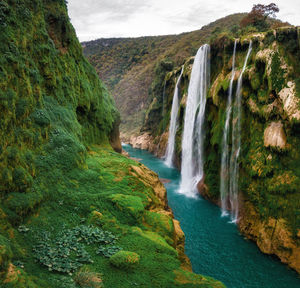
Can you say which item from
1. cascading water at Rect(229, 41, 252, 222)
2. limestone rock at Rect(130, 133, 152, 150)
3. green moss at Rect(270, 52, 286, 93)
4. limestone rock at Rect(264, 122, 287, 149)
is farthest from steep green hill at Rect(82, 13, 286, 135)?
limestone rock at Rect(264, 122, 287, 149)

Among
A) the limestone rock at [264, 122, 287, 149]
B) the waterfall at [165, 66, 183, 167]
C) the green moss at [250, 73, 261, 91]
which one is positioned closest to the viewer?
the limestone rock at [264, 122, 287, 149]

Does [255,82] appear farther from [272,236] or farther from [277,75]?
[272,236]

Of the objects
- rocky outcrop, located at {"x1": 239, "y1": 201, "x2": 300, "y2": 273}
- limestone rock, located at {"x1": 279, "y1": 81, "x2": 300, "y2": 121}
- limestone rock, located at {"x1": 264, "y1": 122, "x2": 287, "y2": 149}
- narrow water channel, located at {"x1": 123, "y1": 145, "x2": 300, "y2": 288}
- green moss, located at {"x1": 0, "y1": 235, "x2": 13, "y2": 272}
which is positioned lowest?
narrow water channel, located at {"x1": 123, "y1": 145, "x2": 300, "y2": 288}

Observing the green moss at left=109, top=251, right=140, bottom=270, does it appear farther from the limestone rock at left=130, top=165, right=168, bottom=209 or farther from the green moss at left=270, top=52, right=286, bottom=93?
the green moss at left=270, top=52, right=286, bottom=93

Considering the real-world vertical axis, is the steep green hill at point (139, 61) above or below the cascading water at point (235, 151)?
above

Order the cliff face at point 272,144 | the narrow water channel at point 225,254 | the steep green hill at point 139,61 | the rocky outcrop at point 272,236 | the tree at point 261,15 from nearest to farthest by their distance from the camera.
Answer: the narrow water channel at point 225,254
the rocky outcrop at point 272,236
the cliff face at point 272,144
the tree at point 261,15
the steep green hill at point 139,61

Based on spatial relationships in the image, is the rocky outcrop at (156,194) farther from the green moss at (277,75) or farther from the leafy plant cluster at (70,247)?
the green moss at (277,75)

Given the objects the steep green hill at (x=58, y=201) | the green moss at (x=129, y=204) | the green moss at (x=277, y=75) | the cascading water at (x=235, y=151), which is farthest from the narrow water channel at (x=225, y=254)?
the green moss at (x=277, y=75)
